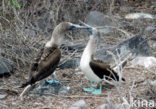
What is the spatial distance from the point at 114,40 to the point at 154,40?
104 cm

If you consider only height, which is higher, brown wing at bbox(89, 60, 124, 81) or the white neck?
the white neck

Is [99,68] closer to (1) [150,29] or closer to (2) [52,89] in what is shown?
(2) [52,89]

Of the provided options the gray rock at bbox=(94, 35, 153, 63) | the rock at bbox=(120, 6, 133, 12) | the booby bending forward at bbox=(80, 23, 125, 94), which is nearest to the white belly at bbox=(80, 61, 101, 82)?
the booby bending forward at bbox=(80, 23, 125, 94)

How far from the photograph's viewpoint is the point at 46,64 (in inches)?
189

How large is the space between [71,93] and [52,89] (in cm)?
27

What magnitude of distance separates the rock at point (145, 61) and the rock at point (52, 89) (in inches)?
66.6

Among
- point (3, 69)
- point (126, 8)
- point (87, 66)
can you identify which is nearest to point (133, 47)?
point (87, 66)

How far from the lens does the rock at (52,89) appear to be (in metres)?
4.80

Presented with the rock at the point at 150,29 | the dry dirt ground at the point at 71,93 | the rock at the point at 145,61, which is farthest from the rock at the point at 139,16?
the dry dirt ground at the point at 71,93

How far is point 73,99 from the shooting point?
4648 mm

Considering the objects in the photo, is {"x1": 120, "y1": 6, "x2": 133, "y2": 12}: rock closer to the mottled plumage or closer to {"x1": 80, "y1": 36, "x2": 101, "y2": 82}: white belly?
the mottled plumage

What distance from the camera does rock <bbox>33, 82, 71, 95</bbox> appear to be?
15.8 feet

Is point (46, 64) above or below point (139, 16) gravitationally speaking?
above

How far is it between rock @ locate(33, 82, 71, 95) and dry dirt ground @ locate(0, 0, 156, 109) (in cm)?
8
